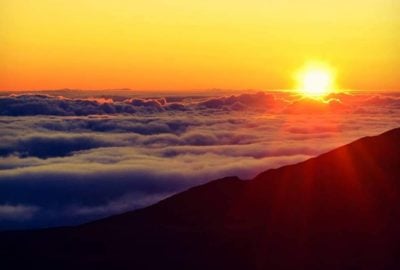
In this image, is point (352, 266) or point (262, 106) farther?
point (262, 106)

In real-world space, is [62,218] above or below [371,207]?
above

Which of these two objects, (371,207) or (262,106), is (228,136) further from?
(371,207)

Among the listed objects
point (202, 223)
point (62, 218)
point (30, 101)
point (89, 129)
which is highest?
point (30, 101)

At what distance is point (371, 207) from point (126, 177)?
57.2 meters

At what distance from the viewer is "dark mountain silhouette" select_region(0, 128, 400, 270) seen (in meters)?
37.4

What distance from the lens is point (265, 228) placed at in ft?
139

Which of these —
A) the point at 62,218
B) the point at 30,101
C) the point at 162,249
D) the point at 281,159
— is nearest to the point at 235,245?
the point at 162,249

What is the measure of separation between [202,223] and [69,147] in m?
89.2

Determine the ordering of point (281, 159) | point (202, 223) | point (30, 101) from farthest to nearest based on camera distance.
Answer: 1. point (30, 101)
2. point (281, 159)
3. point (202, 223)

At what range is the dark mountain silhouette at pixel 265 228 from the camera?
37438mm

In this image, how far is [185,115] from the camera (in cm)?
17850

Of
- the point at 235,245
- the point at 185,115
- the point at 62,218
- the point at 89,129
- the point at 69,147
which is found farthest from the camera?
the point at 185,115

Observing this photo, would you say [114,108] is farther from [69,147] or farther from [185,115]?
[69,147]

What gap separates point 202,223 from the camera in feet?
154
